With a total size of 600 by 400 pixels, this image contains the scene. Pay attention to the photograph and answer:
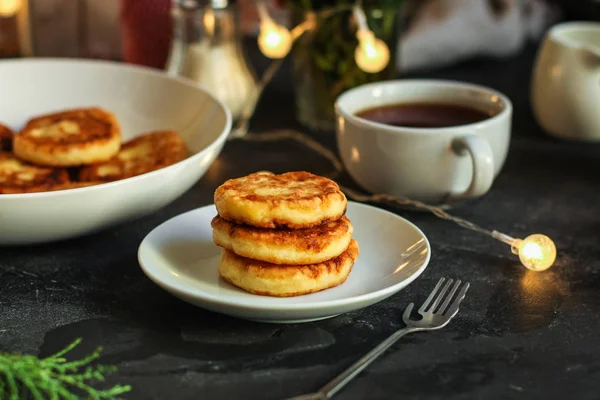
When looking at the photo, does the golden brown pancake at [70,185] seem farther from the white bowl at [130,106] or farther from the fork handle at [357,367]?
the fork handle at [357,367]

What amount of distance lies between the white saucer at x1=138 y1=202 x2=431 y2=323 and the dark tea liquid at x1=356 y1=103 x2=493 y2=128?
264 mm

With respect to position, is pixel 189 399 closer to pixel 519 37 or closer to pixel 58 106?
pixel 58 106

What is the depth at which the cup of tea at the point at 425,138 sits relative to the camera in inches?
49.5

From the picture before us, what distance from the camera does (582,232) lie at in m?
1.29

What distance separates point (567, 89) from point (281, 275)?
91 cm

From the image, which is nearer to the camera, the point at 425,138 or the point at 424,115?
the point at 425,138

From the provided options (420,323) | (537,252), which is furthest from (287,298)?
(537,252)

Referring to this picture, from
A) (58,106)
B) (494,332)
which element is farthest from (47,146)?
(494,332)

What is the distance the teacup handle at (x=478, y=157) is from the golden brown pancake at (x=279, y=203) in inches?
11.8

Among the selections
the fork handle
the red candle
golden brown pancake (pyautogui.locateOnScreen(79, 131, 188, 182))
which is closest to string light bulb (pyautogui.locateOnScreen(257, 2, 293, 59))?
the red candle

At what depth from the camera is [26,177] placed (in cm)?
122

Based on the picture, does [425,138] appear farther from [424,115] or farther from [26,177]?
[26,177]

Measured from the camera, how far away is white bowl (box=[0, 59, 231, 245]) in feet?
3.73

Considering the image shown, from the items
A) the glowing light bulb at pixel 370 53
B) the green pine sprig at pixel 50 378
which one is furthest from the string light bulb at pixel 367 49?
the green pine sprig at pixel 50 378
